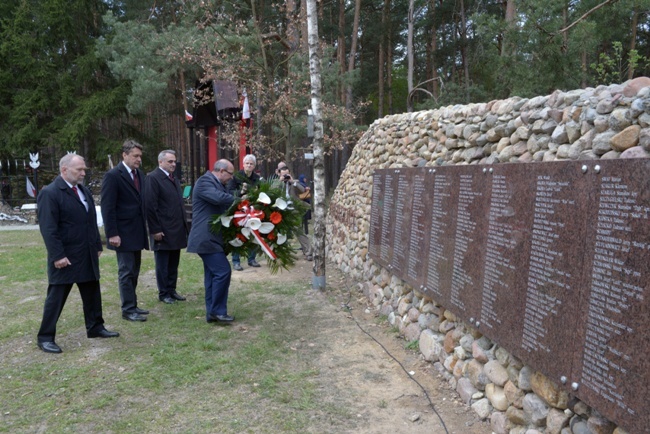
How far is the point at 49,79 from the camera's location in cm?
2370

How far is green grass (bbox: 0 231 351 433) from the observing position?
344 cm

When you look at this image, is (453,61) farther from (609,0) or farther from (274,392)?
(274,392)

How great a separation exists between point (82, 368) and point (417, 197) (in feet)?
10.9

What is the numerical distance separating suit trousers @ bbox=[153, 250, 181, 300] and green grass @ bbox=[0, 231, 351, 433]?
204mm

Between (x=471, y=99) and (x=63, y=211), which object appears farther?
(x=471, y=99)

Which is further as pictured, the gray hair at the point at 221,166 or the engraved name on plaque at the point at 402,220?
the gray hair at the point at 221,166

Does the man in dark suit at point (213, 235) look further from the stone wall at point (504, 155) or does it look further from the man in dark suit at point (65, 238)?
the stone wall at point (504, 155)

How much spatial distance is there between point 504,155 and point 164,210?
13.7 feet

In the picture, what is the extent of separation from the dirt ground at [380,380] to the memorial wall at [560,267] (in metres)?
0.65

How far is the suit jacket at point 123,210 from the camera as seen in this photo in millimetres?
5406

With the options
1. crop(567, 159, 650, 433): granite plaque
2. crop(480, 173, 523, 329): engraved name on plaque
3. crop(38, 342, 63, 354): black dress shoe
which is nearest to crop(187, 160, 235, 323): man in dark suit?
crop(38, 342, 63, 354): black dress shoe

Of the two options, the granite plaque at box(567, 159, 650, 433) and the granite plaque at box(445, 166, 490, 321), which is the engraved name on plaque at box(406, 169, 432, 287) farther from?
the granite plaque at box(567, 159, 650, 433)

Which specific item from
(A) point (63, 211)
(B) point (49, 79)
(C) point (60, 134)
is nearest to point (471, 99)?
(A) point (63, 211)

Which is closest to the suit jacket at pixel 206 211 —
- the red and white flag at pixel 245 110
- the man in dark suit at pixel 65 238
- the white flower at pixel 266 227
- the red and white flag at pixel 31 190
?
the white flower at pixel 266 227
